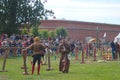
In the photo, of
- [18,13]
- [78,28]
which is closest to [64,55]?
[18,13]

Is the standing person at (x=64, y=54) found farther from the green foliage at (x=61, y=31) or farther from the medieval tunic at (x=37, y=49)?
the green foliage at (x=61, y=31)

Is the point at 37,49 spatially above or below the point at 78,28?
below

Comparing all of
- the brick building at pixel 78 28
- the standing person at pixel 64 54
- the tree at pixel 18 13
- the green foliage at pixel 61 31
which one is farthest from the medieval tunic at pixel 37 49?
the brick building at pixel 78 28

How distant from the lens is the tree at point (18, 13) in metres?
56.4

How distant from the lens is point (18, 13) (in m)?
58.1

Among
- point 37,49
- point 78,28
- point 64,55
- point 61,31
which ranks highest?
point 78,28

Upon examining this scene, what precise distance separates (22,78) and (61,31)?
223 ft

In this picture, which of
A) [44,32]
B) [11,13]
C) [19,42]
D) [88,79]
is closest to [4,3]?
[11,13]

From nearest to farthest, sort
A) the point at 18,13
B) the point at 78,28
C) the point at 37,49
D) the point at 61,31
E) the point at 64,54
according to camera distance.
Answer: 1. the point at 37,49
2. the point at 64,54
3. the point at 18,13
4. the point at 61,31
5. the point at 78,28

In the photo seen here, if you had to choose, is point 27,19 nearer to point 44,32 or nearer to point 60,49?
point 44,32

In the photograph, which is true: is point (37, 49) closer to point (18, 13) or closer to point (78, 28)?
point (18, 13)

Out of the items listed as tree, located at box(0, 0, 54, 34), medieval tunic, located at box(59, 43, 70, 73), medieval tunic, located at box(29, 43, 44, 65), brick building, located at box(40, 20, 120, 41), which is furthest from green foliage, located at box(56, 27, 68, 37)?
medieval tunic, located at box(29, 43, 44, 65)

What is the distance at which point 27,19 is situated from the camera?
59.4 meters

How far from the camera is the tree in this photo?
5644 cm
